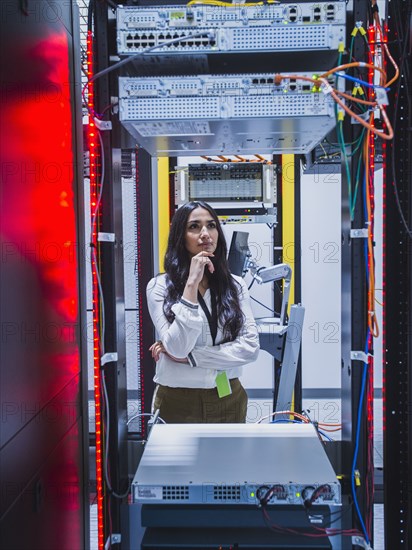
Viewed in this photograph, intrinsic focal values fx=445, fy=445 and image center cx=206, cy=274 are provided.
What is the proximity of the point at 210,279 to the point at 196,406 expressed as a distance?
63 cm

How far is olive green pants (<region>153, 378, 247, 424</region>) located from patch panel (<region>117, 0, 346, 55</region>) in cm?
146

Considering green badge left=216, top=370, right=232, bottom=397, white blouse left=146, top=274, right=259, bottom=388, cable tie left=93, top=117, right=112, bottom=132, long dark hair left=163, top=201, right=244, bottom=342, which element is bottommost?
green badge left=216, top=370, right=232, bottom=397

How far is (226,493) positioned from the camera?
1343 mm

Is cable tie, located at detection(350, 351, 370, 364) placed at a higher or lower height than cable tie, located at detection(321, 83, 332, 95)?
lower

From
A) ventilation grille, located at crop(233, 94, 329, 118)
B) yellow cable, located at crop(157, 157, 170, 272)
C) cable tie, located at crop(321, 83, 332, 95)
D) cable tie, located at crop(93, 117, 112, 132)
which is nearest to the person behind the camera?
cable tie, located at crop(321, 83, 332, 95)

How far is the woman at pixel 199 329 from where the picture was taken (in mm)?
1986

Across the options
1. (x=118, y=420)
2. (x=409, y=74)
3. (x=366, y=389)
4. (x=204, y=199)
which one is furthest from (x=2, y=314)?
(x=204, y=199)

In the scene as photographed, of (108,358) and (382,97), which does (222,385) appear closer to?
(108,358)

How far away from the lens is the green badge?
2.08 m

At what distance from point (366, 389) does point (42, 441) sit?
41.8 inches

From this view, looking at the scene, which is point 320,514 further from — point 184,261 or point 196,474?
point 184,261

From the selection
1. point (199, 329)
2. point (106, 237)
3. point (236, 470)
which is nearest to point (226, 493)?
point (236, 470)

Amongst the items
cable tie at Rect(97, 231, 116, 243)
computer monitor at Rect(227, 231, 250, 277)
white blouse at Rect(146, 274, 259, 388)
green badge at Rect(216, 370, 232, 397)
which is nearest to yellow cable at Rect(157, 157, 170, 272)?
computer monitor at Rect(227, 231, 250, 277)

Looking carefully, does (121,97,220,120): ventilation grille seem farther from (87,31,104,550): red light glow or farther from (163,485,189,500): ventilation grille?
(163,485,189,500): ventilation grille
